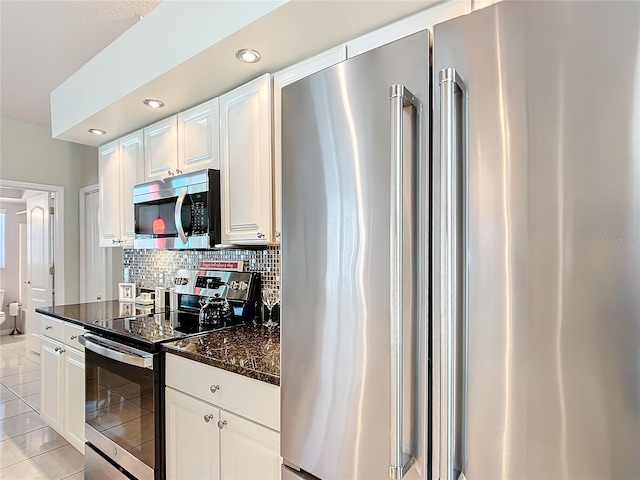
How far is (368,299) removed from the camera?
3.31 feet

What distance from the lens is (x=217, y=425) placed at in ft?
5.29

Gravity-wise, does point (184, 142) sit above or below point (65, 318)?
above

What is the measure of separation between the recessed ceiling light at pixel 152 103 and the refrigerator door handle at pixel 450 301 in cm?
191

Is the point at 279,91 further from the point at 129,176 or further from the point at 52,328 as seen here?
the point at 52,328

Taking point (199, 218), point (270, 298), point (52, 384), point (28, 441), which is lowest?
point (28, 441)

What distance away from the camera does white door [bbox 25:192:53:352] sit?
4.62 meters

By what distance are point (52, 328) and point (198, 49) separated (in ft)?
7.52

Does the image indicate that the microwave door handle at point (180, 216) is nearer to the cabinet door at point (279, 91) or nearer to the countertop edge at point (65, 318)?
the cabinet door at point (279, 91)

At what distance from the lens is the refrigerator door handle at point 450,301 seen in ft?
2.74

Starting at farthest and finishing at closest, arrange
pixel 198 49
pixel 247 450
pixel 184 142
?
pixel 184 142
pixel 198 49
pixel 247 450

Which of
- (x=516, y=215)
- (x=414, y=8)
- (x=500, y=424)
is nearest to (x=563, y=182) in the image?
(x=516, y=215)

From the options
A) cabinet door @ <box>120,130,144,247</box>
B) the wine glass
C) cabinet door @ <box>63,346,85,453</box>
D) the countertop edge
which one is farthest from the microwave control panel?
cabinet door @ <box>63,346,85,453</box>

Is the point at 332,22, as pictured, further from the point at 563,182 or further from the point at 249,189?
the point at 563,182

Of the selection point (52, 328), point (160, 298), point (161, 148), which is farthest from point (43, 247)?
point (161, 148)
